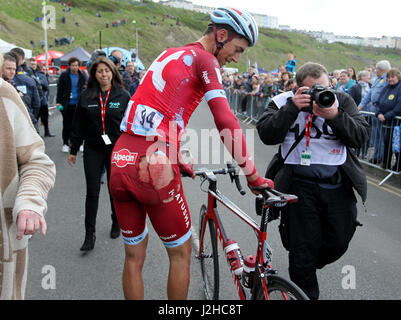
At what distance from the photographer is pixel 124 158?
7.29ft

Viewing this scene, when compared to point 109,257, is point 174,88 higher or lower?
higher

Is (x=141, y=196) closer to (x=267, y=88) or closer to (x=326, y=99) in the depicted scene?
(x=326, y=99)

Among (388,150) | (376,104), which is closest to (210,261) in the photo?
(388,150)

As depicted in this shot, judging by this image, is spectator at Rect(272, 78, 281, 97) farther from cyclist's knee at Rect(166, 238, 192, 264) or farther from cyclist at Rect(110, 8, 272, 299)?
cyclist's knee at Rect(166, 238, 192, 264)

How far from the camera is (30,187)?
1.61 meters

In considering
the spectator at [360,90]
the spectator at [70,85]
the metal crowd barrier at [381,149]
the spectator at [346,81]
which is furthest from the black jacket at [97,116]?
the spectator at [346,81]

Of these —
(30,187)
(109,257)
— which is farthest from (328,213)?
(109,257)

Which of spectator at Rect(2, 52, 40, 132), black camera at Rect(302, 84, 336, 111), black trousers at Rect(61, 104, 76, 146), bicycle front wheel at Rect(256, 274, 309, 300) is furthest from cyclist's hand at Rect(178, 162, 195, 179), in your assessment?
black trousers at Rect(61, 104, 76, 146)

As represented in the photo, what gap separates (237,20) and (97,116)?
8.36ft

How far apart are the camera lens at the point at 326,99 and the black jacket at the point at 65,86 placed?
21.8 ft

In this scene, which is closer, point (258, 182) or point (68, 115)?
point (258, 182)

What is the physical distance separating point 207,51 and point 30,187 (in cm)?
124

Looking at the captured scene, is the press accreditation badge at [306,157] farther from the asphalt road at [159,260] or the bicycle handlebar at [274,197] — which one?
the asphalt road at [159,260]
